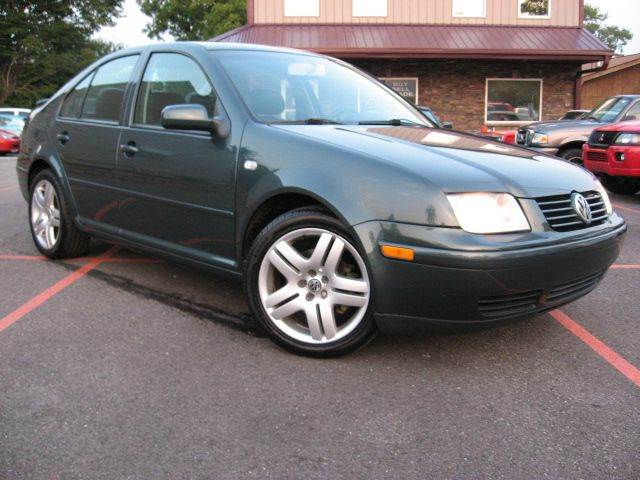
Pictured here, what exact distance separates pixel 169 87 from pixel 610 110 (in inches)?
347

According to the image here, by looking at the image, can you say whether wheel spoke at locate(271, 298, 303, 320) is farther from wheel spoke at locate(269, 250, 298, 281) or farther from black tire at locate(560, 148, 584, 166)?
black tire at locate(560, 148, 584, 166)

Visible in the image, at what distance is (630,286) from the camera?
462 cm

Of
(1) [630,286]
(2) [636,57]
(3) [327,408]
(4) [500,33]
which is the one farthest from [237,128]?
(2) [636,57]

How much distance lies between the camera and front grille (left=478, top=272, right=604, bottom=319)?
9.60ft

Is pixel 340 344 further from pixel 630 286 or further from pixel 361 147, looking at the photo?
pixel 630 286

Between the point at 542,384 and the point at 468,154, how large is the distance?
44.7 inches

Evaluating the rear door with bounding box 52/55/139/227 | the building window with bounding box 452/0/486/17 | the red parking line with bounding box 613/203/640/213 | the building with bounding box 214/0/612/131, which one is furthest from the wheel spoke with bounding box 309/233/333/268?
the building window with bounding box 452/0/486/17

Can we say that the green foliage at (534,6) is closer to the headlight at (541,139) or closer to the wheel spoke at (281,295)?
the headlight at (541,139)

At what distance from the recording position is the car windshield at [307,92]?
147 inches

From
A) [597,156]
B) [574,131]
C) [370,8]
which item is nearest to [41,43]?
[370,8]

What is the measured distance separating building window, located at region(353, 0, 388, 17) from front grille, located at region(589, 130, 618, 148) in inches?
442

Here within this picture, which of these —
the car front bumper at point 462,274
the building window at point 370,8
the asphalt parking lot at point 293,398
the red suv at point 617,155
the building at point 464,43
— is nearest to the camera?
the asphalt parking lot at point 293,398

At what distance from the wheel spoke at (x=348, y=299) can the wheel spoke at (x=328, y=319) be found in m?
0.05

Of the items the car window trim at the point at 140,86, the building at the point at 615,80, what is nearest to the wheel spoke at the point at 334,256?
the car window trim at the point at 140,86
